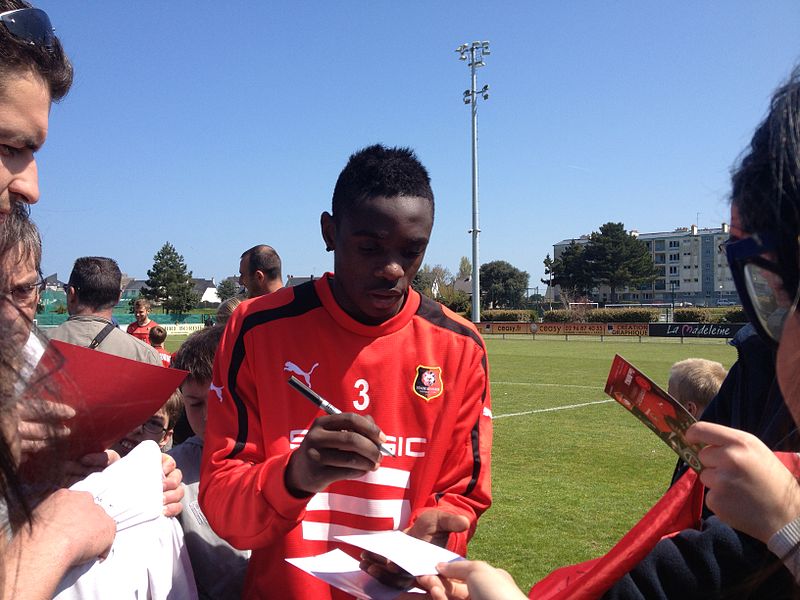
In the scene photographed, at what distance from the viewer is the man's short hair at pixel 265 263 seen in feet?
22.6

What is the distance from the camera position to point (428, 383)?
2.38 m

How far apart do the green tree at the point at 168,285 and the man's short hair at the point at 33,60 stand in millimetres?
89614

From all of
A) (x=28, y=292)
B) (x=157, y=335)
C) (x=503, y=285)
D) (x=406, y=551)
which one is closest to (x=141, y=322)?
(x=157, y=335)

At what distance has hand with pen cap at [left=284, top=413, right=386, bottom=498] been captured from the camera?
1753mm

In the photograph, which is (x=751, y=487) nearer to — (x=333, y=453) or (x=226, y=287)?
(x=333, y=453)

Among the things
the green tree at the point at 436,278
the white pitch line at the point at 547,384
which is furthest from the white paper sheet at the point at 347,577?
the green tree at the point at 436,278

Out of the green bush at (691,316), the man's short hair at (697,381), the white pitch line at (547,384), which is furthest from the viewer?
the green bush at (691,316)

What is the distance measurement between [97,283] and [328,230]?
3.63 meters

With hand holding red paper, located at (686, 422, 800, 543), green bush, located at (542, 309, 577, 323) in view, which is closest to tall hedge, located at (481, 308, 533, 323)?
green bush, located at (542, 309, 577, 323)

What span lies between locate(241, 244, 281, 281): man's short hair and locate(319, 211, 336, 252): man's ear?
4.42 m

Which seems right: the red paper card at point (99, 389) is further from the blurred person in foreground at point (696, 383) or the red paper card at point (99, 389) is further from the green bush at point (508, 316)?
the green bush at point (508, 316)

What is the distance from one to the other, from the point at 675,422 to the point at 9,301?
1391mm

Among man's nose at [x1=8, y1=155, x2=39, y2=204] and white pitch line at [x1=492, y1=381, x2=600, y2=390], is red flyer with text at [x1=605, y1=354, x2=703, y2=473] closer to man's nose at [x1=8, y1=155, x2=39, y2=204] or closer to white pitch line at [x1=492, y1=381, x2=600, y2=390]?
man's nose at [x1=8, y1=155, x2=39, y2=204]

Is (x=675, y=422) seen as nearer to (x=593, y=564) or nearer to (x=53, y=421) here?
(x=593, y=564)
